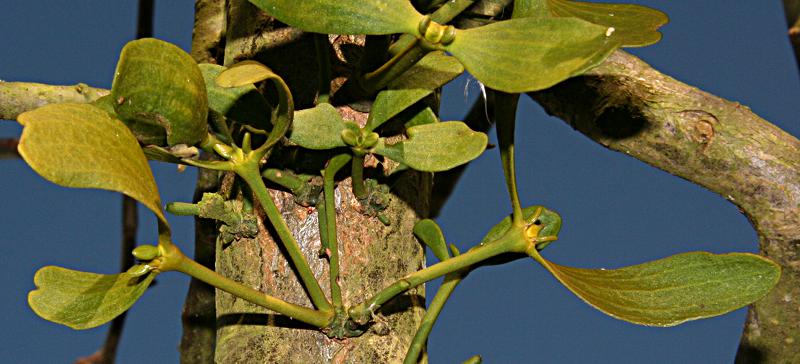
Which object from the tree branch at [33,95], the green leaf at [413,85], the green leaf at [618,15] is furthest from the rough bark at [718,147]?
the tree branch at [33,95]

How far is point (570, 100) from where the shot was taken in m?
0.81

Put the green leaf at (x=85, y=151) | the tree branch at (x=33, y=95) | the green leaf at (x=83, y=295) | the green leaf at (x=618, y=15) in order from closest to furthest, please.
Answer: the green leaf at (x=85, y=151), the green leaf at (x=83, y=295), the green leaf at (x=618, y=15), the tree branch at (x=33, y=95)

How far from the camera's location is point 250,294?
0.50 m

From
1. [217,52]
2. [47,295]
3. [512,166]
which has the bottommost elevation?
[47,295]

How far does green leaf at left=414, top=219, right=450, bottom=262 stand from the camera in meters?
0.59

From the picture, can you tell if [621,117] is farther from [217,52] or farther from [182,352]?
[182,352]

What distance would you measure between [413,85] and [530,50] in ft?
0.35

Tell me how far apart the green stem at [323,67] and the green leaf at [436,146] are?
6 centimetres

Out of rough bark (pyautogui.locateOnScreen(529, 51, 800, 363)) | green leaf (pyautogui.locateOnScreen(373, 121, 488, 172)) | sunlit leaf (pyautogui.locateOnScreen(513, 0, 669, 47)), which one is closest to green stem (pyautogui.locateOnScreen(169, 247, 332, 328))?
green leaf (pyautogui.locateOnScreen(373, 121, 488, 172))

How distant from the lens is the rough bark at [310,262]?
1.86ft

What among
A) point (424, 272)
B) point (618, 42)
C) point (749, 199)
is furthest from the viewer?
point (749, 199)

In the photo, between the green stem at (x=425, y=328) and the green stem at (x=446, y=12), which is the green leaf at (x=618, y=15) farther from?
Answer: the green stem at (x=425, y=328)

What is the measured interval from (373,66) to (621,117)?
12.1 inches

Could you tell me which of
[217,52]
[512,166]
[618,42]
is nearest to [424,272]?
[512,166]
